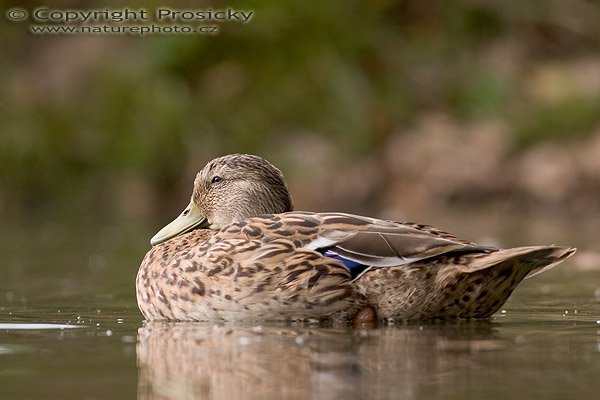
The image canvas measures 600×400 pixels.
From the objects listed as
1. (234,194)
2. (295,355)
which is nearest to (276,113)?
(234,194)

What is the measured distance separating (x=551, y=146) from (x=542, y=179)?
0.55 metres

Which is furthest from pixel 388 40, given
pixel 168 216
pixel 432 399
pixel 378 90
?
pixel 432 399

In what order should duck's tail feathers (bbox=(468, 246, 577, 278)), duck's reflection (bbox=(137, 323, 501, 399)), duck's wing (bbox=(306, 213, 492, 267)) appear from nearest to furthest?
duck's reflection (bbox=(137, 323, 501, 399)) < duck's tail feathers (bbox=(468, 246, 577, 278)) < duck's wing (bbox=(306, 213, 492, 267))

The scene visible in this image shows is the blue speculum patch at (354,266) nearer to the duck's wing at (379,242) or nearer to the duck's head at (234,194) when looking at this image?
the duck's wing at (379,242)

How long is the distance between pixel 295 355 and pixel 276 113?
40.6 ft

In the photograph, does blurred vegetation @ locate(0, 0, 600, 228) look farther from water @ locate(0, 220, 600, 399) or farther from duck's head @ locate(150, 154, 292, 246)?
water @ locate(0, 220, 600, 399)

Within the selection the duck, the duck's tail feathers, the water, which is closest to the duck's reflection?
the water

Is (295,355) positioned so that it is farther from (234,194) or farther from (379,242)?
(234,194)

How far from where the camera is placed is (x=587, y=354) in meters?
5.53

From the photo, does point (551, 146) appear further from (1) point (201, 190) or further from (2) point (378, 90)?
(1) point (201, 190)

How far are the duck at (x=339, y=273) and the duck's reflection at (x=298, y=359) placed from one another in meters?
0.16

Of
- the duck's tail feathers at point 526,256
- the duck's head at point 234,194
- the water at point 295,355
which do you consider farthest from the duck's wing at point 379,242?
the duck's head at point 234,194

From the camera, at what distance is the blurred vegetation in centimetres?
1716

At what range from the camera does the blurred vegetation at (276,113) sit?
1716cm
